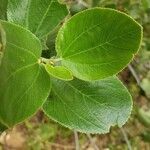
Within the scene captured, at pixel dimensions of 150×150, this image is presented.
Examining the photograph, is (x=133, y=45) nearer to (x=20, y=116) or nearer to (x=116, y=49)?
(x=116, y=49)

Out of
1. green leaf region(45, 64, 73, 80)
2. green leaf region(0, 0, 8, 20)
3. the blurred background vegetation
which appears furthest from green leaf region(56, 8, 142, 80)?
the blurred background vegetation

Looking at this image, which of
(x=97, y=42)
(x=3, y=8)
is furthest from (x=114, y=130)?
(x=97, y=42)

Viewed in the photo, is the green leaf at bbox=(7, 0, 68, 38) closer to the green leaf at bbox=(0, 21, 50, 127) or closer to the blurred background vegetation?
the green leaf at bbox=(0, 21, 50, 127)

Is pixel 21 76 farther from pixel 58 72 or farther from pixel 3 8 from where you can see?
pixel 3 8

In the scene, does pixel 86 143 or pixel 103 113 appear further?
pixel 86 143

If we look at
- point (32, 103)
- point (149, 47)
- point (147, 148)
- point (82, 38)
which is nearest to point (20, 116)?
point (32, 103)

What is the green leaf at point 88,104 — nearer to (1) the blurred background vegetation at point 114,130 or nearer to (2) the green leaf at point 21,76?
(2) the green leaf at point 21,76
